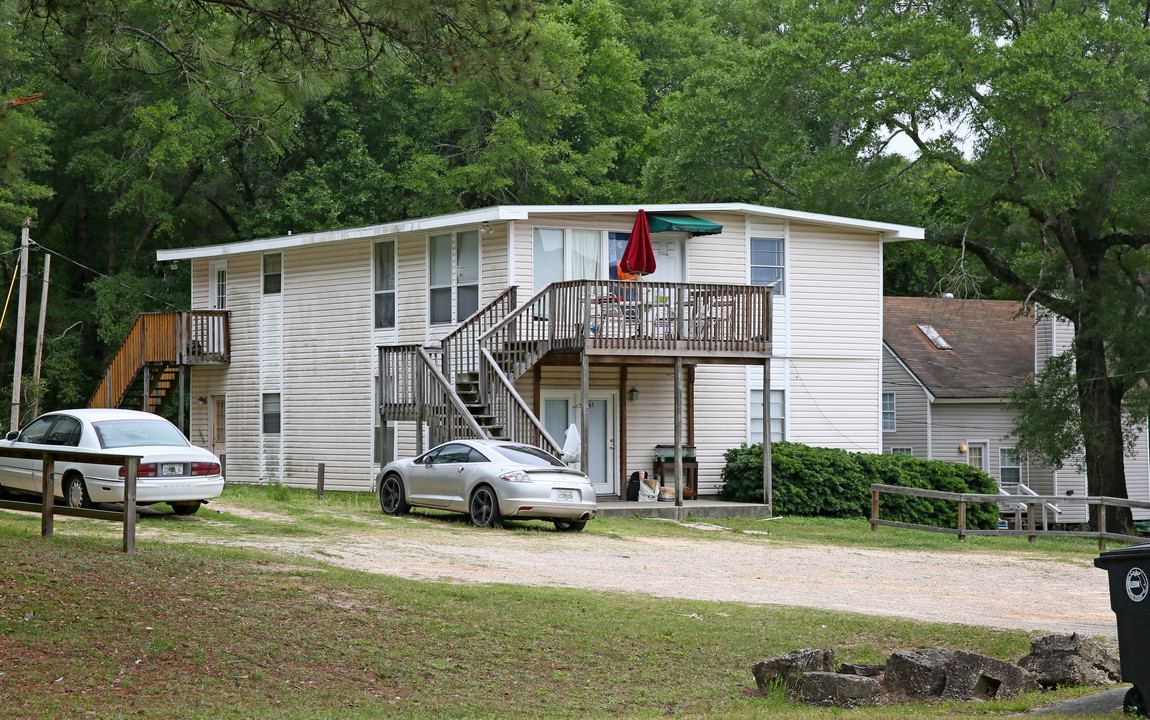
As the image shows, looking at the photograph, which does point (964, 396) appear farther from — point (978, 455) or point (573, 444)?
point (573, 444)

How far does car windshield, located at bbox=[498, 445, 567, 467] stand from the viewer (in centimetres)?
1823

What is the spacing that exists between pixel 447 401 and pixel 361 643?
12.1 meters

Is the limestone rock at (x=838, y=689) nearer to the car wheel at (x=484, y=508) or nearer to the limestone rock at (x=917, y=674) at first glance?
the limestone rock at (x=917, y=674)

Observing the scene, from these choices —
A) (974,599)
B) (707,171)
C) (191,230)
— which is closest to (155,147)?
(191,230)

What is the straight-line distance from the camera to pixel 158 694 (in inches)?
306

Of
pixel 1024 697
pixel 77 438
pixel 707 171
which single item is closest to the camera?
pixel 1024 697

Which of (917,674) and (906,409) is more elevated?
(906,409)

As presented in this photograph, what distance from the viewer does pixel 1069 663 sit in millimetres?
9008

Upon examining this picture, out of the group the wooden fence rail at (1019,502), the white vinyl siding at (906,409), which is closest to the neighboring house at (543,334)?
the wooden fence rail at (1019,502)

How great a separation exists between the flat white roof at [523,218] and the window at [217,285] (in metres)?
0.85

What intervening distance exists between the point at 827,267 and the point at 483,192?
515 inches

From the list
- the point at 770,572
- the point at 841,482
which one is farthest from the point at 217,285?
the point at 770,572

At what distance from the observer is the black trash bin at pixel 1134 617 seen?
745 centimetres

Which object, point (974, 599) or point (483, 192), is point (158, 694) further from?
point (483, 192)
